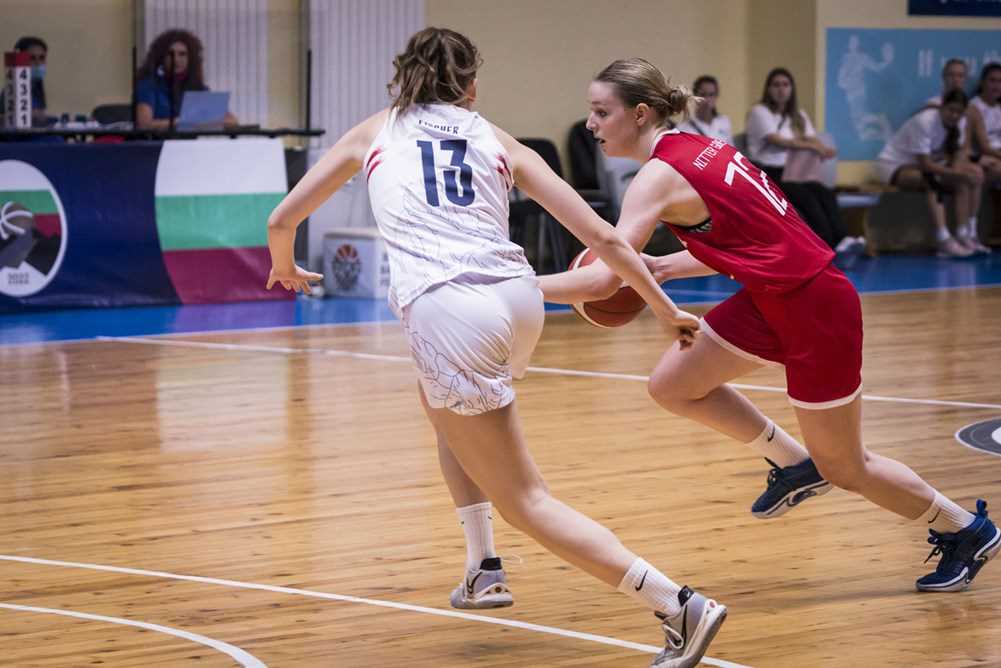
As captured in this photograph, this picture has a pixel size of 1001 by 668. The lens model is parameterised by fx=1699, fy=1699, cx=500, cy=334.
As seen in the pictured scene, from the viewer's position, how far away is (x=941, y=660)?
3.86m

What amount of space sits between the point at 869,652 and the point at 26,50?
900cm

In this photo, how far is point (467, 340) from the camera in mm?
3590

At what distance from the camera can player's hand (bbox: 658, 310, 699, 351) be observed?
12.4ft

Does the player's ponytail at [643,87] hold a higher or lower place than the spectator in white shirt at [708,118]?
higher

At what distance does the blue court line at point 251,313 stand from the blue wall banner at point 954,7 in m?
3.34

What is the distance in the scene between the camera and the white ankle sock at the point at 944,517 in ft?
14.5

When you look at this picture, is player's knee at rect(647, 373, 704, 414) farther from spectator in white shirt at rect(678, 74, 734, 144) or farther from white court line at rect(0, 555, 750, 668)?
spectator in white shirt at rect(678, 74, 734, 144)

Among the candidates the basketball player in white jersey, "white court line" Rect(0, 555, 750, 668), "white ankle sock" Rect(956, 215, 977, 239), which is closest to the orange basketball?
the basketball player in white jersey

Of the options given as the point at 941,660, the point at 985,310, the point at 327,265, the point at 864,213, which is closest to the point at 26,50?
the point at 327,265

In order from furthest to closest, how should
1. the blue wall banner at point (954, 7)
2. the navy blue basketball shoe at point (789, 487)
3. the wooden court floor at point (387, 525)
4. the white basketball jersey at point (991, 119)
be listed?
the blue wall banner at point (954, 7) → the white basketball jersey at point (991, 119) → the navy blue basketball shoe at point (789, 487) → the wooden court floor at point (387, 525)

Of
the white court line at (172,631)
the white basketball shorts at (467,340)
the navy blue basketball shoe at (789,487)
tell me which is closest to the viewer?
the white basketball shorts at (467,340)

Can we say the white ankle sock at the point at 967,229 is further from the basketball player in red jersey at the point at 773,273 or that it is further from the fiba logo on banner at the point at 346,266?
the basketball player in red jersey at the point at 773,273

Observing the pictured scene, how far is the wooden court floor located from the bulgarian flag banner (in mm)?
2498

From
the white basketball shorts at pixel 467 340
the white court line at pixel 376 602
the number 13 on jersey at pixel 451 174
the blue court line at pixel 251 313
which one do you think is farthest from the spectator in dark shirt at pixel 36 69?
the white basketball shorts at pixel 467 340
